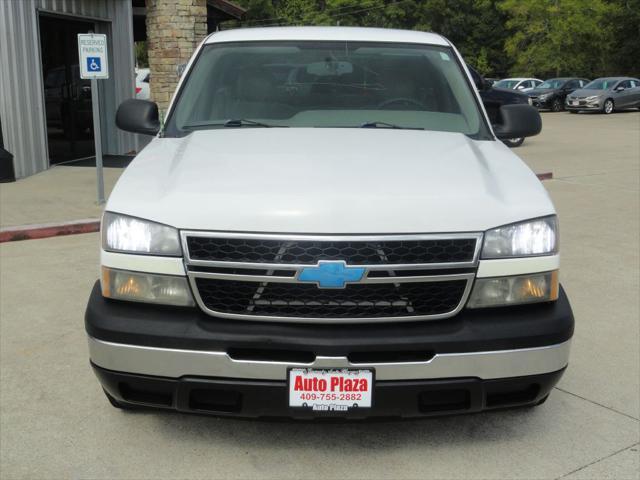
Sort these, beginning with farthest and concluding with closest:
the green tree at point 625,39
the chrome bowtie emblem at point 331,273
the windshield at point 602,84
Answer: the green tree at point 625,39, the windshield at point 602,84, the chrome bowtie emblem at point 331,273

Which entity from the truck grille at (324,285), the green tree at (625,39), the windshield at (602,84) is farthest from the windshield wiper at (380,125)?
the green tree at (625,39)

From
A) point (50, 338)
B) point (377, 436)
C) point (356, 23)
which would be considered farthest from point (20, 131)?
point (356, 23)

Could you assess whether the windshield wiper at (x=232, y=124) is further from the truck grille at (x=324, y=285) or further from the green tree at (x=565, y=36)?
the green tree at (x=565, y=36)

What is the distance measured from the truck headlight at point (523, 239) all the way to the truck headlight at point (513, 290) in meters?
0.10

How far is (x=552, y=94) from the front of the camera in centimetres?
3462

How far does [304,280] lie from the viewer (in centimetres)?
281

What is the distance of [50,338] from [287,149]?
2.36m

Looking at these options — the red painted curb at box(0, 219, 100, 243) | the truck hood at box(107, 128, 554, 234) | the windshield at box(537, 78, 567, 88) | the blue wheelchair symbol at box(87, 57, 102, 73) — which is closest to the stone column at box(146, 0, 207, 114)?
the blue wheelchair symbol at box(87, 57, 102, 73)

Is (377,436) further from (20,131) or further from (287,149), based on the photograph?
(20,131)

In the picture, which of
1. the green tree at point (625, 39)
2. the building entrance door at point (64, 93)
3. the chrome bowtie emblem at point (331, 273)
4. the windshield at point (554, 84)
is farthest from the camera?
the green tree at point (625, 39)

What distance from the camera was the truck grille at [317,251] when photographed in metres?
2.83

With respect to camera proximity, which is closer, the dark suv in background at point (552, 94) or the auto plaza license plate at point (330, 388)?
the auto plaza license plate at point (330, 388)

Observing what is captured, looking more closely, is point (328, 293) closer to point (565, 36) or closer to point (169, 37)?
point (169, 37)

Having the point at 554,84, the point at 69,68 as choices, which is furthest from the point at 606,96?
the point at 69,68
